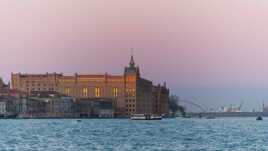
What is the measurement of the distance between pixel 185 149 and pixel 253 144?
9.70m

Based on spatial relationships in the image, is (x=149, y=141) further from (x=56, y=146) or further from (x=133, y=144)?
(x=56, y=146)

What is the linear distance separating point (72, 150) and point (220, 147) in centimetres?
→ 1232

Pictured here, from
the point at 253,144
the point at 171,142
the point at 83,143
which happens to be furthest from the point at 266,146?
the point at 83,143

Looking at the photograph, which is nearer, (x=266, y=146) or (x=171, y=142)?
(x=266, y=146)

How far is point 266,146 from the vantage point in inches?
2763

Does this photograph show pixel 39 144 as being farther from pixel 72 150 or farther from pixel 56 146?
pixel 72 150

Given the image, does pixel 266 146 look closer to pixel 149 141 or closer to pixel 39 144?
pixel 149 141

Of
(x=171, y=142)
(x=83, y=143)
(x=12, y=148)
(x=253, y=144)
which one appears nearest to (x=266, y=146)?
(x=253, y=144)

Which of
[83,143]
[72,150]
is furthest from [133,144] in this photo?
[72,150]

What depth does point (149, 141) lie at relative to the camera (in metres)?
78.4

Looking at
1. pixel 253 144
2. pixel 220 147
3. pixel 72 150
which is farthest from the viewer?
pixel 253 144

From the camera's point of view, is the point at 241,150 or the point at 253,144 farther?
the point at 253,144

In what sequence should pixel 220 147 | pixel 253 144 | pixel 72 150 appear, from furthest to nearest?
pixel 253 144 → pixel 220 147 → pixel 72 150

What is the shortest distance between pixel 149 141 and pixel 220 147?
10.9m
